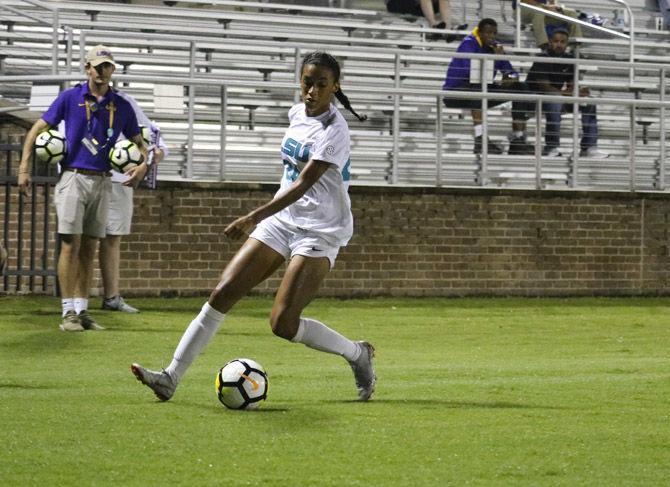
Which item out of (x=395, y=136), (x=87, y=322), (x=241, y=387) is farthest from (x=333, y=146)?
(x=395, y=136)

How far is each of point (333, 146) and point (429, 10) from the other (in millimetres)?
14110

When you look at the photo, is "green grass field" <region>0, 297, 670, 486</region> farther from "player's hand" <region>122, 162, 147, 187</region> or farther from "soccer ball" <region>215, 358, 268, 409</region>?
"player's hand" <region>122, 162, 147, 187</region>

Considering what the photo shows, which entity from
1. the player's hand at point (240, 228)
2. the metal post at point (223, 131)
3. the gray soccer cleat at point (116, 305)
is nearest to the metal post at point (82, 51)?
the metal post at point (223, 131)

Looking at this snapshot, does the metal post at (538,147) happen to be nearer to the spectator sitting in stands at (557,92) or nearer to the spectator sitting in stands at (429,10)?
the spectator sitting in stands at (557,92)

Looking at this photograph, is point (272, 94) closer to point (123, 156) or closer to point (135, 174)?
point (135, 174)

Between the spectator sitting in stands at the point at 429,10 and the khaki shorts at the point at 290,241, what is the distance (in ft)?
45.9

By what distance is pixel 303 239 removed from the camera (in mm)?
8219

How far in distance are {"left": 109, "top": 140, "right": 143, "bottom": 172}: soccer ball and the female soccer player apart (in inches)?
172

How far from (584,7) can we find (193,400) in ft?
57.3

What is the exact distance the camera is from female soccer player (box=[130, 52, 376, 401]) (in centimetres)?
802

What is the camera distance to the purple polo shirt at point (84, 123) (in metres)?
12.4

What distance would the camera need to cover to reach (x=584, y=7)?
80.0 ft

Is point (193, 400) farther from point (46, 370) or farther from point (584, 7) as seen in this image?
point (584, 7)

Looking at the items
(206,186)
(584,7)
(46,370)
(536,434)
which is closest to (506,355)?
(46,370)
